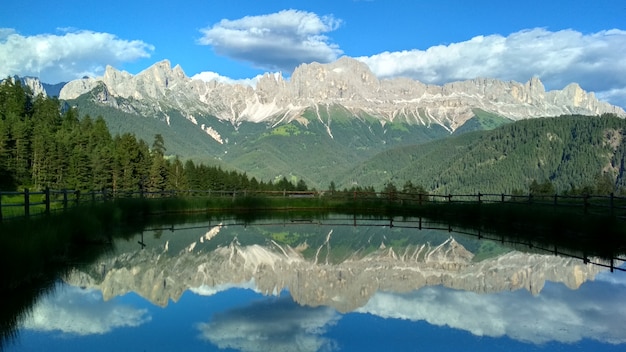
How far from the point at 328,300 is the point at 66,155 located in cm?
8934

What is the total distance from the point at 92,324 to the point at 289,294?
5243mm

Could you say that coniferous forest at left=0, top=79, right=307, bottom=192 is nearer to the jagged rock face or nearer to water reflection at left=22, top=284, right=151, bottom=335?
the jagged rock face

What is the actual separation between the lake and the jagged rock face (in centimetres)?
5

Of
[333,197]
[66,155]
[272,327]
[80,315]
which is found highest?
[66,155]

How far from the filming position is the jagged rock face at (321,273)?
15.1 metres

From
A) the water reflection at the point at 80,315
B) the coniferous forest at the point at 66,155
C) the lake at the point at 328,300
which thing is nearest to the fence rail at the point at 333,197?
the lake at the point at 328,300

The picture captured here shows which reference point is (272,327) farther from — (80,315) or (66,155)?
(66,155)

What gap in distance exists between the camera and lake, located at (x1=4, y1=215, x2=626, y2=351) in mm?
10570

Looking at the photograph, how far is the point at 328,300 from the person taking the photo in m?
14.0

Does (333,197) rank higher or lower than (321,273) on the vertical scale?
higher

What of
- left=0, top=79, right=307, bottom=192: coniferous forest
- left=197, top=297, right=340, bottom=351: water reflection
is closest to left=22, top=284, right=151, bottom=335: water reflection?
left=197, top=297, right=340, bottom=351: water reflection

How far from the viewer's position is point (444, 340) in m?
10.7

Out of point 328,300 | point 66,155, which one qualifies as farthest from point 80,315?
point 66,155

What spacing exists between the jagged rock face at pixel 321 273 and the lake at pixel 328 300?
0.15ft
